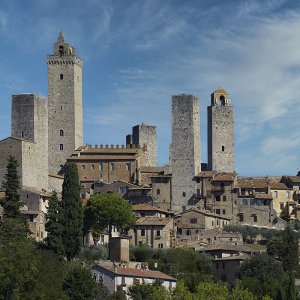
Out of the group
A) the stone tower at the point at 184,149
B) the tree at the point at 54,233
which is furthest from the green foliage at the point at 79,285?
the stone tower at the point at 184,149

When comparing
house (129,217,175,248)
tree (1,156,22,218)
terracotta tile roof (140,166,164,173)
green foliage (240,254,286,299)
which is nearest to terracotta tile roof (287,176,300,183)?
terracotta tile roof (140,166,164,173)

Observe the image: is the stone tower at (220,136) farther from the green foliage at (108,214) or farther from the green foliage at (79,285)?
the green foliage at (79,285)

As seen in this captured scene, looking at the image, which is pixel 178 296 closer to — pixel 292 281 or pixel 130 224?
pixel 292 281

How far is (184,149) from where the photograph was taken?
4072 inches

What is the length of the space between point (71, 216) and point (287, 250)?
57.4ft

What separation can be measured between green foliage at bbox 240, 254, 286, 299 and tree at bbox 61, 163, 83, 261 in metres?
11.3

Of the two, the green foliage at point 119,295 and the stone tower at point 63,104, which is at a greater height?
the stone tower at point 63,104

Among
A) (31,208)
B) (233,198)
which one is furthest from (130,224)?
(233,198)

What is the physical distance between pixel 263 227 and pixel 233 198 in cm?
372

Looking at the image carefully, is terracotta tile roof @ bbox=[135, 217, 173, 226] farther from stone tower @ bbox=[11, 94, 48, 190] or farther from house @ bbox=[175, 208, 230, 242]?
stone tower @ bbox=[11, 94, 48, 190]

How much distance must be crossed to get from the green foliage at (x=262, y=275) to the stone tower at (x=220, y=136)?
2360 centimetres

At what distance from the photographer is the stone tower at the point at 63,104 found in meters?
107

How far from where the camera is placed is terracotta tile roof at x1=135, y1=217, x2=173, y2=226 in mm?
92688

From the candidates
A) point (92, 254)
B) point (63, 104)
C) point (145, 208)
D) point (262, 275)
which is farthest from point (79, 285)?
point (63, 104)
